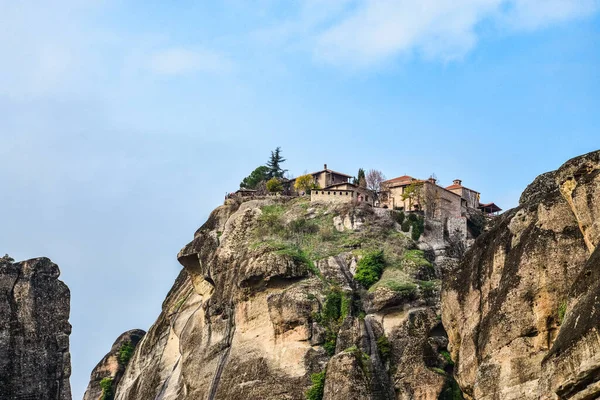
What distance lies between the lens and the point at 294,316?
85.0m

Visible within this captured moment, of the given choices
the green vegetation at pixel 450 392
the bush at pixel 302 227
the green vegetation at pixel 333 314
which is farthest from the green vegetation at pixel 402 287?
the green vegetation at pixel 450 392

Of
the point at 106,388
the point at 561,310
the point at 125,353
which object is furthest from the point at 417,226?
the point at 561,310

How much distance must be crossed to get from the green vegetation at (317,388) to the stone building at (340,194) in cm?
2572

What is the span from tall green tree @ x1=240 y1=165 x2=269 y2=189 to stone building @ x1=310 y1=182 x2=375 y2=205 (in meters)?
15.0

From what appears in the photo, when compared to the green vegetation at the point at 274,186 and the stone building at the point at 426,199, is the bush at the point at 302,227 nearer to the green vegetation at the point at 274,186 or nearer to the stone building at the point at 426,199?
the stone building at the point at 426,199

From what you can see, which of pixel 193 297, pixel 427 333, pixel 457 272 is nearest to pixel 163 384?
pixel 193 297

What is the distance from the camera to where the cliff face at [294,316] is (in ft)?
255

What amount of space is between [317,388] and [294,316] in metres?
7.13

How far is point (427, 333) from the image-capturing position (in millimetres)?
80250

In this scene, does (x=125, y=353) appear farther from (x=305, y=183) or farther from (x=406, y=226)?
(x=406, y=226)

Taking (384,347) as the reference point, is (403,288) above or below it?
above

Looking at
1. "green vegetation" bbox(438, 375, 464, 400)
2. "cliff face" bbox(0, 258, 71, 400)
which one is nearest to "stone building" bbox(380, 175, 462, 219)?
"green vegetation" bbox(438, 375, 464, 400)

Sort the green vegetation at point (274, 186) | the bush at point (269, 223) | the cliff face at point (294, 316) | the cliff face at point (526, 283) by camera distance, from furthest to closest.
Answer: the green vegetation at point (274, 186), the bush at point (269, 223), the cliff face at point (294, 316), the cliff face at point (526, 283)

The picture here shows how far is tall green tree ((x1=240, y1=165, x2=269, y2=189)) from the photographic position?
121875 millimetres
